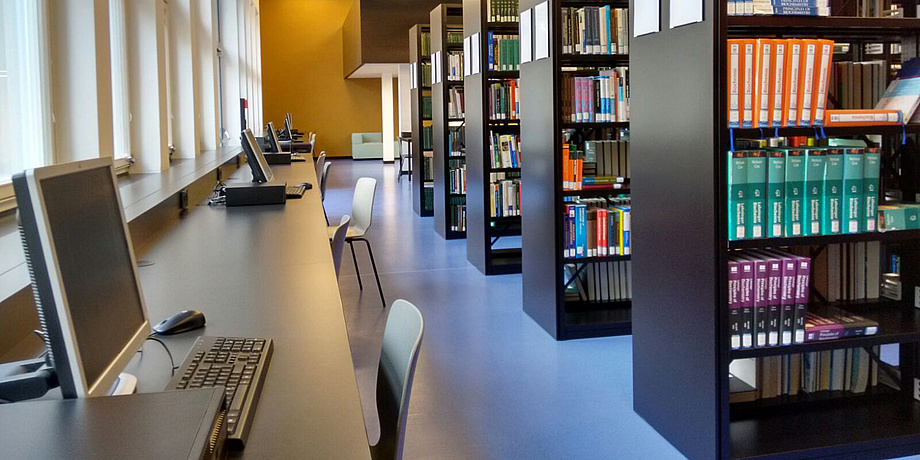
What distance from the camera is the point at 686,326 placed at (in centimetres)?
261

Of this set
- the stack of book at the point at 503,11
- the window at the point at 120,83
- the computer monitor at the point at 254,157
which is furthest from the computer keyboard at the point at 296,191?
the stack of book at the point at 503,11

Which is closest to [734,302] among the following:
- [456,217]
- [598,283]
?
[598,283]

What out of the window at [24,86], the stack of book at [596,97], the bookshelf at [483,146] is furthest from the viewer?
the bookshelf at [483,146]

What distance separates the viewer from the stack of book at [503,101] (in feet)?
19.9

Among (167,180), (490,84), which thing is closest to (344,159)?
(490,84)

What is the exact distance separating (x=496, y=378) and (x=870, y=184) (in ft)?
5.64

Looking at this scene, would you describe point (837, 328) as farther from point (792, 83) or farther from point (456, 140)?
point (456, 140)

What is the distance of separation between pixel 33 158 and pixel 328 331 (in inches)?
94.6

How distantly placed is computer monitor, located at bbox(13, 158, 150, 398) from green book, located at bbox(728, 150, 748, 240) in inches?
70.3

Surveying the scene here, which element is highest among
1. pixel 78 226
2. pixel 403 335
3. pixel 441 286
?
pixel 78 226

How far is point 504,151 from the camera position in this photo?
616 centimetres

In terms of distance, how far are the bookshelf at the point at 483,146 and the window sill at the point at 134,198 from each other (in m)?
1.95

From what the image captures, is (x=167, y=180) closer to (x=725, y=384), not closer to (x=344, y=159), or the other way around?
(x=725, y=384)

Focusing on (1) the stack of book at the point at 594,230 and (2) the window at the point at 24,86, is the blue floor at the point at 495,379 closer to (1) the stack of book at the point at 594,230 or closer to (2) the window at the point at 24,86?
(1) the stack of book at the point at 594,230
